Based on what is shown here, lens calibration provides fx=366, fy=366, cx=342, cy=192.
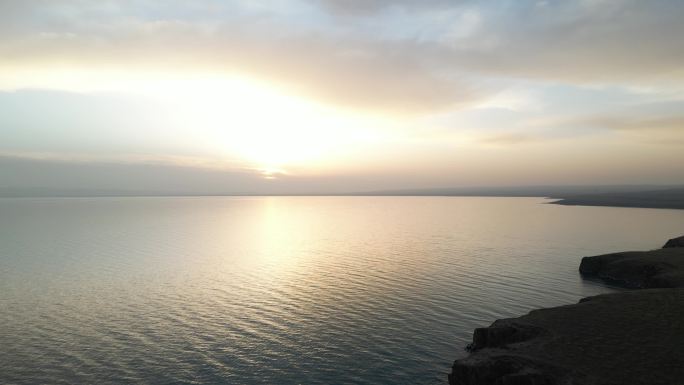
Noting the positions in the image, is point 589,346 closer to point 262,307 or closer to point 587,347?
point 587,347

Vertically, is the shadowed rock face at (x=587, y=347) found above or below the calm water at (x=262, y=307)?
above

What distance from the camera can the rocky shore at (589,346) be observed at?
26922 mm

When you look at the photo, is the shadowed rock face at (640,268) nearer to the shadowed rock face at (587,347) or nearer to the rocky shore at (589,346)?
the rocky shore at (589,346)

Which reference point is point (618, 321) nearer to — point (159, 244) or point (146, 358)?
point (146, 358)

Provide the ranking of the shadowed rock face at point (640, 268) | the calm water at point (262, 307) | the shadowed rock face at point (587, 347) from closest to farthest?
1. the shadowed rock face at point (587, 347)
2. the calm water at point (262, 307)
3. the shadowed rock face at point (640, 268)

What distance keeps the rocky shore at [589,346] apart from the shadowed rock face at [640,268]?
1693 centimetres

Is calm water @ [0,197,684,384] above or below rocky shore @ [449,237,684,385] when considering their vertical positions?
below

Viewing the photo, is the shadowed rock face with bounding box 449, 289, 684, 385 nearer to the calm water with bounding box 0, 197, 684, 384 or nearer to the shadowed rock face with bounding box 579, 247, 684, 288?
the calm water with bounding box 0, 197, 684, 384

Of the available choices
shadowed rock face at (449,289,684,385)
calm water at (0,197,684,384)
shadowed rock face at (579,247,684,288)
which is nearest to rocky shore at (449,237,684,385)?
shadowed rock face at (449,289,684,385)

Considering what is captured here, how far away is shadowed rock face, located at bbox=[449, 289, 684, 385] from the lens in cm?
2686

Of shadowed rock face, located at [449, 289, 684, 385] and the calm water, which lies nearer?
shadowed rock face, located at [449, 289, 684, 385]

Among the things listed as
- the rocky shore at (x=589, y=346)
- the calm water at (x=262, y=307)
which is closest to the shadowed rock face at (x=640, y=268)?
the calm water at (x=262, y=307)

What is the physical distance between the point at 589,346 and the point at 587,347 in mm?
318

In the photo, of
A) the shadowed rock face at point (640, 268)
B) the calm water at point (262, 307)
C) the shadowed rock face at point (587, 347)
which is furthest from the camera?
the shadowed rock face at point (640, 268)
